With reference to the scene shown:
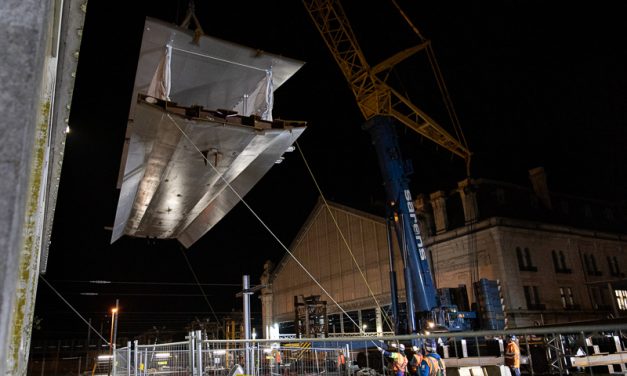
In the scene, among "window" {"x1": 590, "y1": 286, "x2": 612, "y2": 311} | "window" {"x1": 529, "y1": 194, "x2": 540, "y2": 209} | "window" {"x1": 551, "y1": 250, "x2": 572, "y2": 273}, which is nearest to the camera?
"window" {"x1": 551, "y1": 250, "x2": 572, "y2": 273}

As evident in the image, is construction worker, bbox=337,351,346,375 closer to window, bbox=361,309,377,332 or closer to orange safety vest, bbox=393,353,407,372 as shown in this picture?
orange safety vest, bbox=393,353,407,372

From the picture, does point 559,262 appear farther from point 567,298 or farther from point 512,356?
point 512,356

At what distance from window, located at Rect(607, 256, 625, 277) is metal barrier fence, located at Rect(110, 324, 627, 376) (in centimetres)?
1423

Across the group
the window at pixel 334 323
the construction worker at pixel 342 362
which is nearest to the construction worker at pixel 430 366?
the construction worker at pixel 342 362

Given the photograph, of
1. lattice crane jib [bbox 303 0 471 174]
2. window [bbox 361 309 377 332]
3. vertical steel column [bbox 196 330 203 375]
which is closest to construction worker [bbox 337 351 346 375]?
vertical steel column [bbox 196 330 203 375]

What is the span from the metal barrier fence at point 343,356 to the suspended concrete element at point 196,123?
12.9 feet

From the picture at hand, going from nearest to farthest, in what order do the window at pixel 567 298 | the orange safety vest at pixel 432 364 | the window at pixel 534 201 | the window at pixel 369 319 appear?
1. the orange safety vest at pixel 432 364
2. the window at pixel 567 298
3. the window at pixel 534 201
4. the window at pixel 369 319

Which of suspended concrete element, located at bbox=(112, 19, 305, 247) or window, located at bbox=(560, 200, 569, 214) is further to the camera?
window, located at bbox=(560, 200, 569, 214)

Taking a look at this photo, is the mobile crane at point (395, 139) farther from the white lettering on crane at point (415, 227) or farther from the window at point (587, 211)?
the window at point (587, 211)

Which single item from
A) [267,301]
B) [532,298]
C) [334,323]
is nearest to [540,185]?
[532,298]

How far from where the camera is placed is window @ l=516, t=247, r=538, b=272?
84.3 feet

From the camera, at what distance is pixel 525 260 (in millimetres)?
26031

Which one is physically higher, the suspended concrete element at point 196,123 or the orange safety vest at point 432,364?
the suspended concrete element at point 196,123

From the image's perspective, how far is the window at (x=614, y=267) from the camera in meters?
31.2
